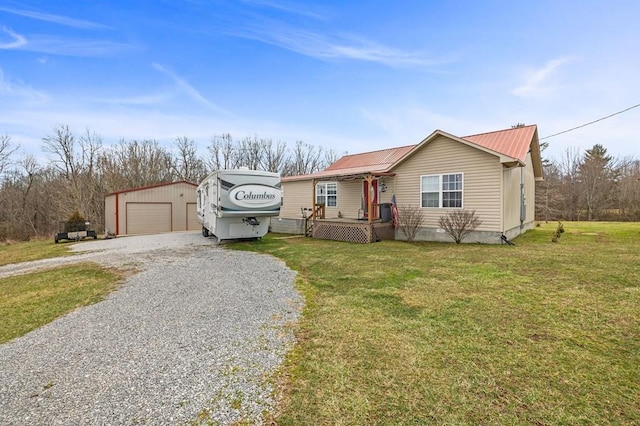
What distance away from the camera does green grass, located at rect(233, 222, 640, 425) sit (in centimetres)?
227

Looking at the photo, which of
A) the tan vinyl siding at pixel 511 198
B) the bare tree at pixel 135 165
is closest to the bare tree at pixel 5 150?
the bare tree at pixel 135 165

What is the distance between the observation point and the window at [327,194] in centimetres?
1545

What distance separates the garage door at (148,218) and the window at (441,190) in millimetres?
15655

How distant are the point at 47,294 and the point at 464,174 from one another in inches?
468

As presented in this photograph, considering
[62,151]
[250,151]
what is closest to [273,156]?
[250,151]

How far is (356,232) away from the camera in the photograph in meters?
12.1

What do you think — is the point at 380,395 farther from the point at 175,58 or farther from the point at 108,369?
the point at 175,58

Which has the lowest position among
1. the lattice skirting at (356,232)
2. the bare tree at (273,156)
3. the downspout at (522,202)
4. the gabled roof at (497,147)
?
the lattice skirting at (356,232)

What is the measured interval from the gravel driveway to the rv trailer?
500cm

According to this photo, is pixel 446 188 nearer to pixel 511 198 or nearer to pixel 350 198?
pixel 511 198

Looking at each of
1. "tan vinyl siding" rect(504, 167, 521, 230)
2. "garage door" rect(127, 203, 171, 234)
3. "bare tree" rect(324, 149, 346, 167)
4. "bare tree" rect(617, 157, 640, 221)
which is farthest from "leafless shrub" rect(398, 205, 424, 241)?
"bare tree" rect(324, 149, 346, 167)

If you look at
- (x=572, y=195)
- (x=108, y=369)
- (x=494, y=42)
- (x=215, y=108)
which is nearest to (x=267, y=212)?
(x=108, y=369)

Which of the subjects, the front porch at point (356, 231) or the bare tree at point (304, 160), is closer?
the front porch at point (356, 231)

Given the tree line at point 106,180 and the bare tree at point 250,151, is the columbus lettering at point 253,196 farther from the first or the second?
the bare tree at point 250,151
